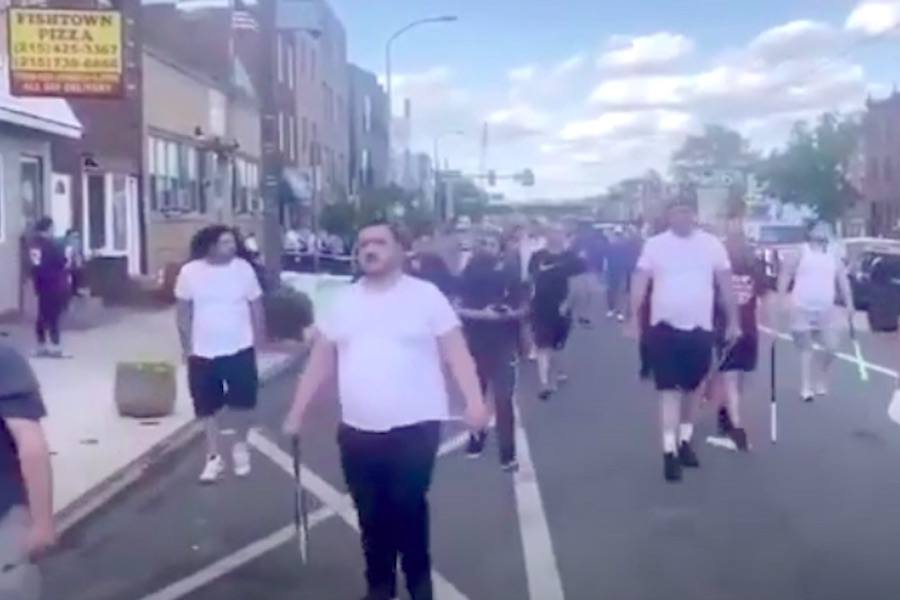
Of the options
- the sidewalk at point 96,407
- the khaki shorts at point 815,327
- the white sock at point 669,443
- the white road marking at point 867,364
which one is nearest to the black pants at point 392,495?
the sidewalk at point 96,407

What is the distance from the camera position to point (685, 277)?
11.3 metres

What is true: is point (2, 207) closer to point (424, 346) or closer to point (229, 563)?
point (229, 563)

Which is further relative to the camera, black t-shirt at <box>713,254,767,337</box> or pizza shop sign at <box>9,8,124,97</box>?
pizza shop sign at <box>9,8,124,97</box>

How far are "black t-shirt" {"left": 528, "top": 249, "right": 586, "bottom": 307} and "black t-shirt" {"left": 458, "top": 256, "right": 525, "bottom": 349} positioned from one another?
13.9 feet

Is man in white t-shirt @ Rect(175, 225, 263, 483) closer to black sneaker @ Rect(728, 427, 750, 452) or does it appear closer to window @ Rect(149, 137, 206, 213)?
black sneaker @ Rect(728, 427, 750, 452)

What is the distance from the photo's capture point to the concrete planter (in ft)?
48.4

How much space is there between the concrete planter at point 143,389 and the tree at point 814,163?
2162 inches

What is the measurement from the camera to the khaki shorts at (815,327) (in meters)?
15.9

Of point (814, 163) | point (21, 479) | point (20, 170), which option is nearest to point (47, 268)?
point (20, 170)

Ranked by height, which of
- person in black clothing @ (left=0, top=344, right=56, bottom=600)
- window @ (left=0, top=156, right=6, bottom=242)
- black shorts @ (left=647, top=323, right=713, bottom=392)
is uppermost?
window @ (left=0, top=156, right=6, bottom=242)

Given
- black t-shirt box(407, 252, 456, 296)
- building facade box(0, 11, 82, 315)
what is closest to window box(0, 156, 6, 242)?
building facade box(0, 11, 82, 315)

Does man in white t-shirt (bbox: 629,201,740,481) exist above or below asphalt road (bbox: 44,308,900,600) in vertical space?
above

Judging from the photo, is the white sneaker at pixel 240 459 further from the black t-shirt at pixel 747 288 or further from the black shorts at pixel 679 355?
the black t-shirt at pixel 747 288

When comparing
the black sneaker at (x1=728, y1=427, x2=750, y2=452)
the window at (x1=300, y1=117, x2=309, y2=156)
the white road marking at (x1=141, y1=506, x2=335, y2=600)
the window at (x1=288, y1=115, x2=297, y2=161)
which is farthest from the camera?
the window at (x1=300, y1=117, x2=309, y2=156)
